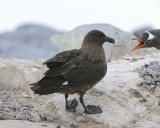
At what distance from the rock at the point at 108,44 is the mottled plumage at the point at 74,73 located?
4145mm

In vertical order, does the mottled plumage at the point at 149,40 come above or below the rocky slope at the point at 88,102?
above

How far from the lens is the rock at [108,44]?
582 inches

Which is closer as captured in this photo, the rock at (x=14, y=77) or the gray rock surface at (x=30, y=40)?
the rock at (x=14, y=77)

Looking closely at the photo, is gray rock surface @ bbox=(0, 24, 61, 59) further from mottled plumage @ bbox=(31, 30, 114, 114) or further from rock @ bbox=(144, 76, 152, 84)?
mottled plumage @ bbox=(31, 30, 114, 114)

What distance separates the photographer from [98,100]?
1080cm

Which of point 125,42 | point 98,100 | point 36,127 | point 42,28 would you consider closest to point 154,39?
point 125,42

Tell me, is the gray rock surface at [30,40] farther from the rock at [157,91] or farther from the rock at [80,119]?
the rock at [80,119]

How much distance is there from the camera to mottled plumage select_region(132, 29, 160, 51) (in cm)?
1309

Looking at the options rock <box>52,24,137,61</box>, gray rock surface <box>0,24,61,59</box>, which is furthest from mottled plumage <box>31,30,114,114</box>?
gray rock surface <box>0,24,61,59</box>

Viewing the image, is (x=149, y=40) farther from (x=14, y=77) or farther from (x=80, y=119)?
(x=80, y=119)

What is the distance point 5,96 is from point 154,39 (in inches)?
151

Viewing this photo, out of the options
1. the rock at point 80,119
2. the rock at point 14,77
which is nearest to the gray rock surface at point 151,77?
the rock at point 80,119

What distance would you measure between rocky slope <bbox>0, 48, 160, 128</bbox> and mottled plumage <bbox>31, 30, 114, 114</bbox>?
26 cm

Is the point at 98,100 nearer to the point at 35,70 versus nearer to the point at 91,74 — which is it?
the point at 91,74
